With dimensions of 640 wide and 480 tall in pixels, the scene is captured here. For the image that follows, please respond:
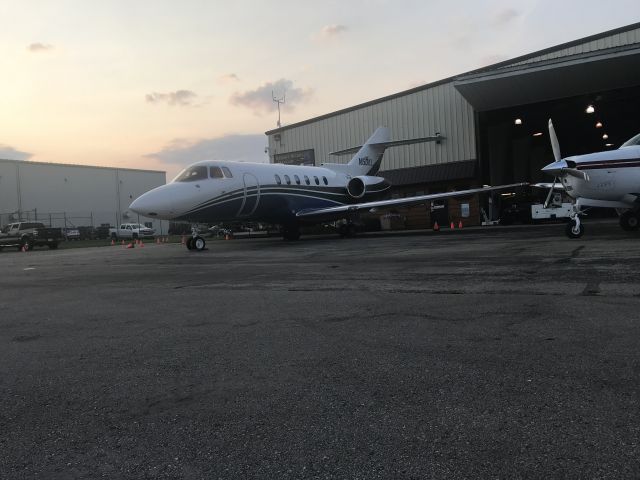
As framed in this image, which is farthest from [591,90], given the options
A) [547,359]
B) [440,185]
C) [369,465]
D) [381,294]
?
[369,465]

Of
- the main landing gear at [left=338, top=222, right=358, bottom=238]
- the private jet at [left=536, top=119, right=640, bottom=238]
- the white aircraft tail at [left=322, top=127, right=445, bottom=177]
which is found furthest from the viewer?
the white aircraft tail at [left=322, top=127, right=445, bottom=177]

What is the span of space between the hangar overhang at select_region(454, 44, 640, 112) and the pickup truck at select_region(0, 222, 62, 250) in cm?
2436

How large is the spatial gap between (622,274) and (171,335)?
600cm

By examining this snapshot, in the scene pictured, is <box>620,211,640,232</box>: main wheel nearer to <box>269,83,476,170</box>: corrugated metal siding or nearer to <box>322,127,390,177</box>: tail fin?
<box>322,127,390,177</box>: tail fin

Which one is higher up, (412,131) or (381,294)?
(412,131)

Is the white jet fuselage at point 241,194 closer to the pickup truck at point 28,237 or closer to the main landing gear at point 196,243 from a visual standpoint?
the main landing gear at point 196,243

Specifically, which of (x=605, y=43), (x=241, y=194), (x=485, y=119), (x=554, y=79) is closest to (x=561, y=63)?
(x=554, y=79)

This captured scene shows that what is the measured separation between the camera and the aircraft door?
1741cm

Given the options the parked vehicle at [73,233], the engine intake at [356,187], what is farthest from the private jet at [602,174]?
the parked vehicle at [73,233]

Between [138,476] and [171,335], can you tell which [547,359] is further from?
[171,335]

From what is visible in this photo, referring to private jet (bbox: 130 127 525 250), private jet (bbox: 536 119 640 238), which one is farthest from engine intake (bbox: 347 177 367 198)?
private jet (bbox: 536 119 640 238)

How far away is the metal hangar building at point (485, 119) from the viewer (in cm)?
2352

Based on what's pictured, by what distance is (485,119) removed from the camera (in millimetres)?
31453

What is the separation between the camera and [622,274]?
21.7 feet
